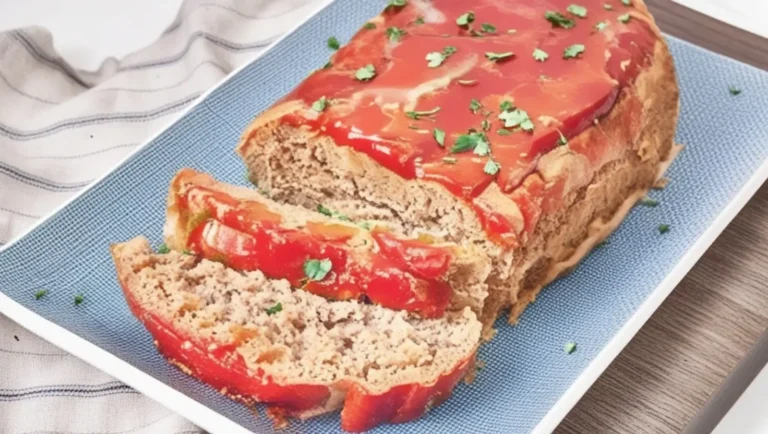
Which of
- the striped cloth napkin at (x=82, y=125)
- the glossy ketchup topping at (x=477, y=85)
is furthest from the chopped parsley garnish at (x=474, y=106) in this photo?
the striped cloth napkin at (x=82, y=125)

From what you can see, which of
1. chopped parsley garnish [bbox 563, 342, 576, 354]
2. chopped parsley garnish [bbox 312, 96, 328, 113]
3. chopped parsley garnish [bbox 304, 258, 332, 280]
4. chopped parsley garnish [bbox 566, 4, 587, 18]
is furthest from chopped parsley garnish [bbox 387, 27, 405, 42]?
chopped parsley garnish [bbox 563, 342, 576, 354]

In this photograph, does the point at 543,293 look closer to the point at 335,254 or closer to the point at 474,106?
the point at 474,106

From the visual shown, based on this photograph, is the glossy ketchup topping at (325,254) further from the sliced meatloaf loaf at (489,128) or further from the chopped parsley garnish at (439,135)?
the chopped parsley garnish at (439,135)

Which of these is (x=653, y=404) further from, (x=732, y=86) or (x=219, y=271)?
(x=732, y=86)

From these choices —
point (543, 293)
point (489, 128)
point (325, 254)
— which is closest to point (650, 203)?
point (543, 293)

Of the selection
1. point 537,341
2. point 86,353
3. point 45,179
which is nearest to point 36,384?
point 86,353
